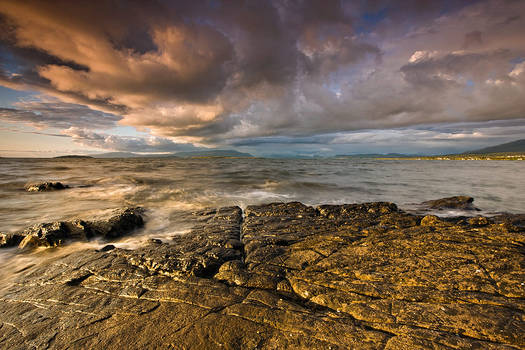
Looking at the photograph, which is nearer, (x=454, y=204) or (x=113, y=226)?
(x=113, y=226)

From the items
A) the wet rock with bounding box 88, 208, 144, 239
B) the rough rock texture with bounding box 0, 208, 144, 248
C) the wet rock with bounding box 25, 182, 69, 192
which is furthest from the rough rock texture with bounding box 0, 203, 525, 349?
the wet rock with bounding box 25, 182, 69, 192

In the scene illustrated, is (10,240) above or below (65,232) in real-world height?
below

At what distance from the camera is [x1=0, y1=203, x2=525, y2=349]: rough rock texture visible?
3.46 m

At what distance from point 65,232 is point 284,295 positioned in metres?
8.85

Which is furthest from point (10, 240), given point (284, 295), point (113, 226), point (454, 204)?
point (454, 204)

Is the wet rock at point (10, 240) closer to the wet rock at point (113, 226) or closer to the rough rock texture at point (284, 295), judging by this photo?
the wet rock at point (113, 226)

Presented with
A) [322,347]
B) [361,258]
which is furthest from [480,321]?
[322,347]

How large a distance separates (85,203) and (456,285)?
1980cm

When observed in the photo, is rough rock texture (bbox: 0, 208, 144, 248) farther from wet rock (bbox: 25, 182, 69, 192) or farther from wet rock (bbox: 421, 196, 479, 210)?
wet rock (bbox: 421, 196, 479, 210)

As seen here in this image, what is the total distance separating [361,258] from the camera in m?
5.77

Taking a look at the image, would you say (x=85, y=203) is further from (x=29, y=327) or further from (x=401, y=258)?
(x=401, y=258)

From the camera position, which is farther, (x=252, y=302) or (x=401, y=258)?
(x=401, y=258)

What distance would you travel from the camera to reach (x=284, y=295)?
4652 millimetres

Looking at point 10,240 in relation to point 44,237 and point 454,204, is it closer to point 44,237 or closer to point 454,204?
point 44,237
